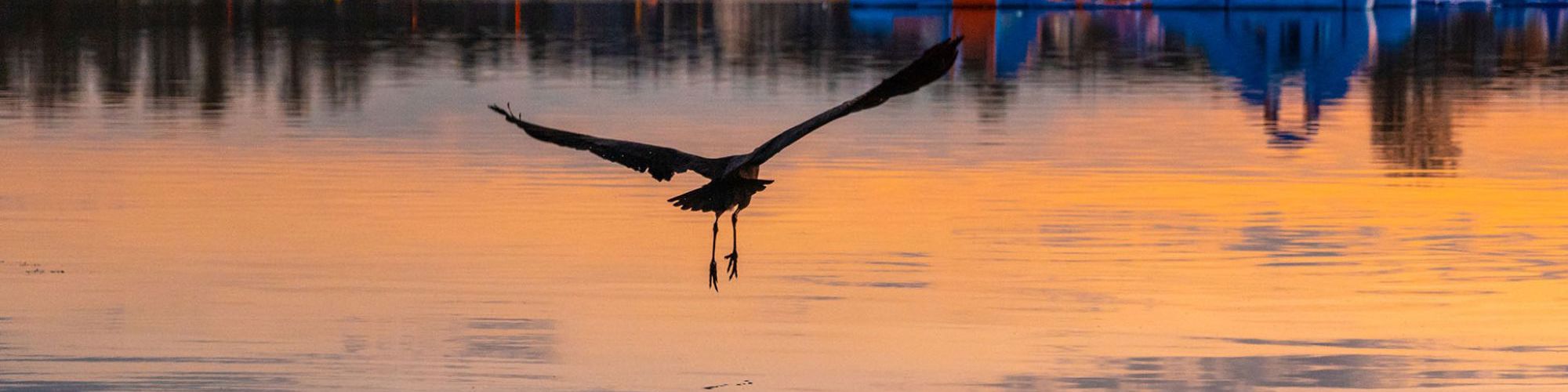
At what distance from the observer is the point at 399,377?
46.3 ft

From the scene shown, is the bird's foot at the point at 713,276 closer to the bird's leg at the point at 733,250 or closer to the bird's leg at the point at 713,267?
the bird's leg at the point at 713,267

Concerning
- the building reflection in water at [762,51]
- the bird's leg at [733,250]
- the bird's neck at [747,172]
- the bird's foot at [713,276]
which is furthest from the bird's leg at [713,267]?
the building reflection in water at [762,51]

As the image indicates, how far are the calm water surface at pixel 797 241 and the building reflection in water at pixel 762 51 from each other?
1.65 feet

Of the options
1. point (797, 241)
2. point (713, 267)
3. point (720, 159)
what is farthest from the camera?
point (797, 241)

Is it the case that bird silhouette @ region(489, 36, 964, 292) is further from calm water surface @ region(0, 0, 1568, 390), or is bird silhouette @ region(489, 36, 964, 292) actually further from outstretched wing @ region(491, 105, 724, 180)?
calm water surface @ region(0, 0, 1568, 390)

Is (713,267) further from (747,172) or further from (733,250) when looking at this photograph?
(733,250)

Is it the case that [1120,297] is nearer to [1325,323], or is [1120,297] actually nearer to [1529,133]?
[1325,323]

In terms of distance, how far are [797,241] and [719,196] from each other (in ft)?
17.9

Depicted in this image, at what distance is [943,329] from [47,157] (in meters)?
14.7

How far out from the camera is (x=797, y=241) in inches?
782

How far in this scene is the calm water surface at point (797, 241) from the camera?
14.6 metres

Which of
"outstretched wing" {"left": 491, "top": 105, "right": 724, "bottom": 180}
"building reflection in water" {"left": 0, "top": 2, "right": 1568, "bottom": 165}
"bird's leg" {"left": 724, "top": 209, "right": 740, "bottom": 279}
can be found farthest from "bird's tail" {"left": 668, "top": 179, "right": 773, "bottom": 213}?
"building reflection in water" {"left": 0, "top": 2, "right": 1568, "bottom": 165}

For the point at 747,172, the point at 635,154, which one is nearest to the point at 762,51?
the point at 635,154

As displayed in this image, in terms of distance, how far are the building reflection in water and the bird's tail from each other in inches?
532
